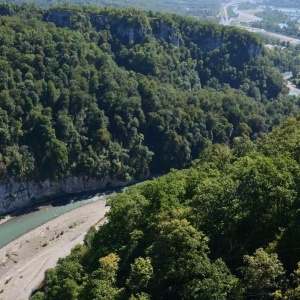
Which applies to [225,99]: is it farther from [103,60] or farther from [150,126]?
[103,60]

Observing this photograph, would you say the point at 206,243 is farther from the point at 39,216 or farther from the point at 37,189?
the point at 37,189

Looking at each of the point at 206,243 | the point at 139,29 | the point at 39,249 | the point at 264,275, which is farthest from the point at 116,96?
the point at 264,275

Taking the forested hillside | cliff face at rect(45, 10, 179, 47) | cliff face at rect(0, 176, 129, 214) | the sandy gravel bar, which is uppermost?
cliff face at rect(45, 10, 179, 47)

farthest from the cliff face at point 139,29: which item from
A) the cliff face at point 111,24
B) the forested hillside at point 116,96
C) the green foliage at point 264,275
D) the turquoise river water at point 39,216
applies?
the green foliage at point 264,275

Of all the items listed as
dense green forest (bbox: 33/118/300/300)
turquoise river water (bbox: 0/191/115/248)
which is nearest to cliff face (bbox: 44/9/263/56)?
turquoise river water (bbox: 0/191/115/248)

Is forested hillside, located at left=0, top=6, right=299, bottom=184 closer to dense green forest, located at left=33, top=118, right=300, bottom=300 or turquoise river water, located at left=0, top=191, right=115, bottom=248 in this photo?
turquoise river water, located at left=0, top=191, right=115, bottom=248
